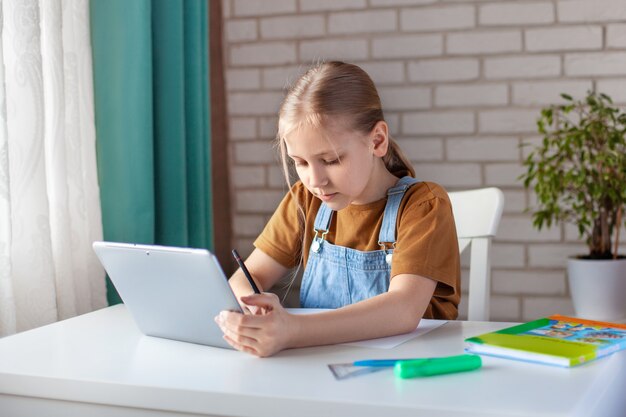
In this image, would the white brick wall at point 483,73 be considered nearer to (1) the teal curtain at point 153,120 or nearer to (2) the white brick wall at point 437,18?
(2) the white brick wall at point 437,18

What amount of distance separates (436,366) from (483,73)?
1669mm

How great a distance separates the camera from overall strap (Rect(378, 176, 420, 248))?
1.56m

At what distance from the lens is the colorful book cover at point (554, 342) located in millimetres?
1038

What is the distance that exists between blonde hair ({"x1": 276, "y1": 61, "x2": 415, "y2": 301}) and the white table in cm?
46

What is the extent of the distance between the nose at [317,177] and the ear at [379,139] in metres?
0.15

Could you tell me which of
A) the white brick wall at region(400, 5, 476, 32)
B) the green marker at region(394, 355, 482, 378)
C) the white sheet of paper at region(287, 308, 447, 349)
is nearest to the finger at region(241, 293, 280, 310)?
the white sheet of paper at region(287, 308, 447, 349)

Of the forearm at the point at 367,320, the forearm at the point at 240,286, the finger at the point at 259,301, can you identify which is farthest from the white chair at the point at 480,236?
the finger at the point at 259,301

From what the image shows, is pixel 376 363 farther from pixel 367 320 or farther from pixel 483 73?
pixel 483 73

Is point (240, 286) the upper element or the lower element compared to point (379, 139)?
lower

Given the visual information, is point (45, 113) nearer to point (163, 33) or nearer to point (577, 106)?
point (163, 33)

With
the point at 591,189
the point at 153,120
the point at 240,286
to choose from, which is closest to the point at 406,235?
the point at 240,286

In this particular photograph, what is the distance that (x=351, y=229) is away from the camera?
5.40 ft

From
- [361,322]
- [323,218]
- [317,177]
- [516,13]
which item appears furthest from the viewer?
[516,13]

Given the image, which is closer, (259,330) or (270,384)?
(270,384)
